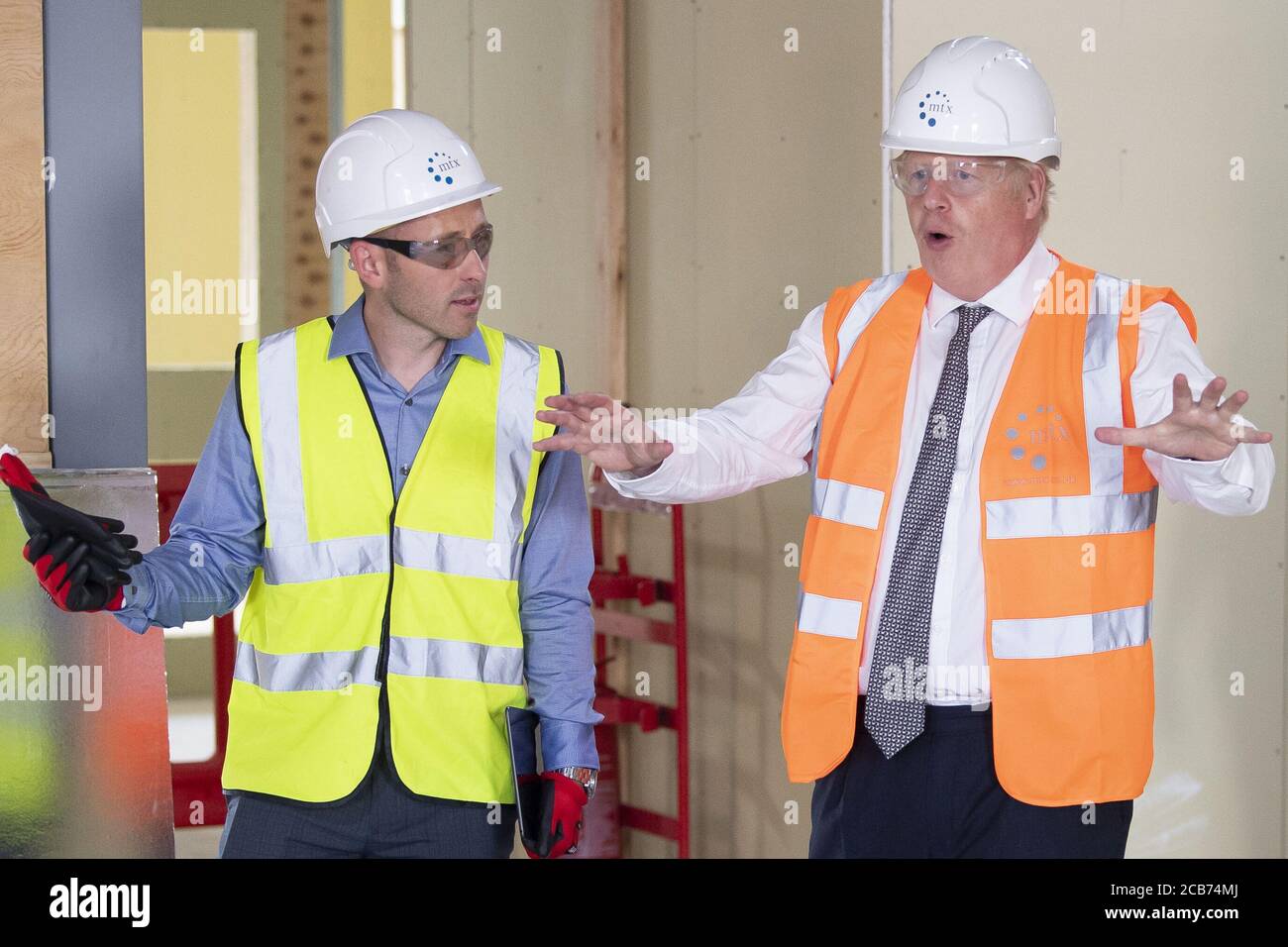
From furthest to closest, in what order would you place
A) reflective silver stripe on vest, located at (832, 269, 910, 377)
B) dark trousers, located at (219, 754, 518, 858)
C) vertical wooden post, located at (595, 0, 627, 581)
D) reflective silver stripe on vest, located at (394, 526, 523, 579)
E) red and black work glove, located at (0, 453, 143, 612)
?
vertical wooden post, located at (595, 0, 627, 581) → reflective silver stripe on vest, located at (832, 269, 910, 377) → reflective silver stripe on vest, located at (394, 526, 523, 579) → dark trousers, located at (219, 754, 518, 858) → red and black work glove, located at (0, 453, 143, 612)

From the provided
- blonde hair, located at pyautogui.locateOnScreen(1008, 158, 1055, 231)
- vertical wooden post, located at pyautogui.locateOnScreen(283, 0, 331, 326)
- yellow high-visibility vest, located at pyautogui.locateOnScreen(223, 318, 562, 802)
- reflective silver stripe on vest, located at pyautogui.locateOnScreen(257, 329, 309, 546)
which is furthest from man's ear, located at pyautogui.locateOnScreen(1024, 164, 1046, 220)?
vertical wooden post, located at pyautogui.locateOnScreen(283, 0, 331, 326)

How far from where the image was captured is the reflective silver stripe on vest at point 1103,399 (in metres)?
2.62

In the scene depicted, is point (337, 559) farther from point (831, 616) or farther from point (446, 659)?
point (831, 616)

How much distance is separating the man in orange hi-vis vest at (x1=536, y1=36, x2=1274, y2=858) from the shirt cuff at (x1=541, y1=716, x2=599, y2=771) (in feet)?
1.23

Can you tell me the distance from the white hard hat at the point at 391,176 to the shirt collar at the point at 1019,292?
0.85 meters

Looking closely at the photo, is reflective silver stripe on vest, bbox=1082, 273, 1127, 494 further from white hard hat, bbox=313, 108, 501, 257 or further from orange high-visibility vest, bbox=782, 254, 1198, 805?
white hard hat, bbox=313, 108, 501, 257

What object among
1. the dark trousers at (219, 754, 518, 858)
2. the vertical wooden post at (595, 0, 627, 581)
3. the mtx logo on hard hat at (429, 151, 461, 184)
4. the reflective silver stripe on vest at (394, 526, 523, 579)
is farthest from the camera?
the vertical wooden post at (595, 0, 627, 581)

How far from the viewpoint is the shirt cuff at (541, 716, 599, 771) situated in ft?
8.80

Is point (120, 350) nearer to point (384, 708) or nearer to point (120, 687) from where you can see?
point (120, 687)

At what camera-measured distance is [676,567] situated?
4.90 m

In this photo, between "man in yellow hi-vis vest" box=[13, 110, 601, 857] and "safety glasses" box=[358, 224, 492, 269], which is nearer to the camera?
"man in yellow hi-vis vest" box=[13, 110, 601, 857]

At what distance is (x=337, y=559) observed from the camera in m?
2.66

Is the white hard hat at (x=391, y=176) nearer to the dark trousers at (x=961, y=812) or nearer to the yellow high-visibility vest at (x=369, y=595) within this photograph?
the yellow high-visibility vest at (x=369, y=595)
